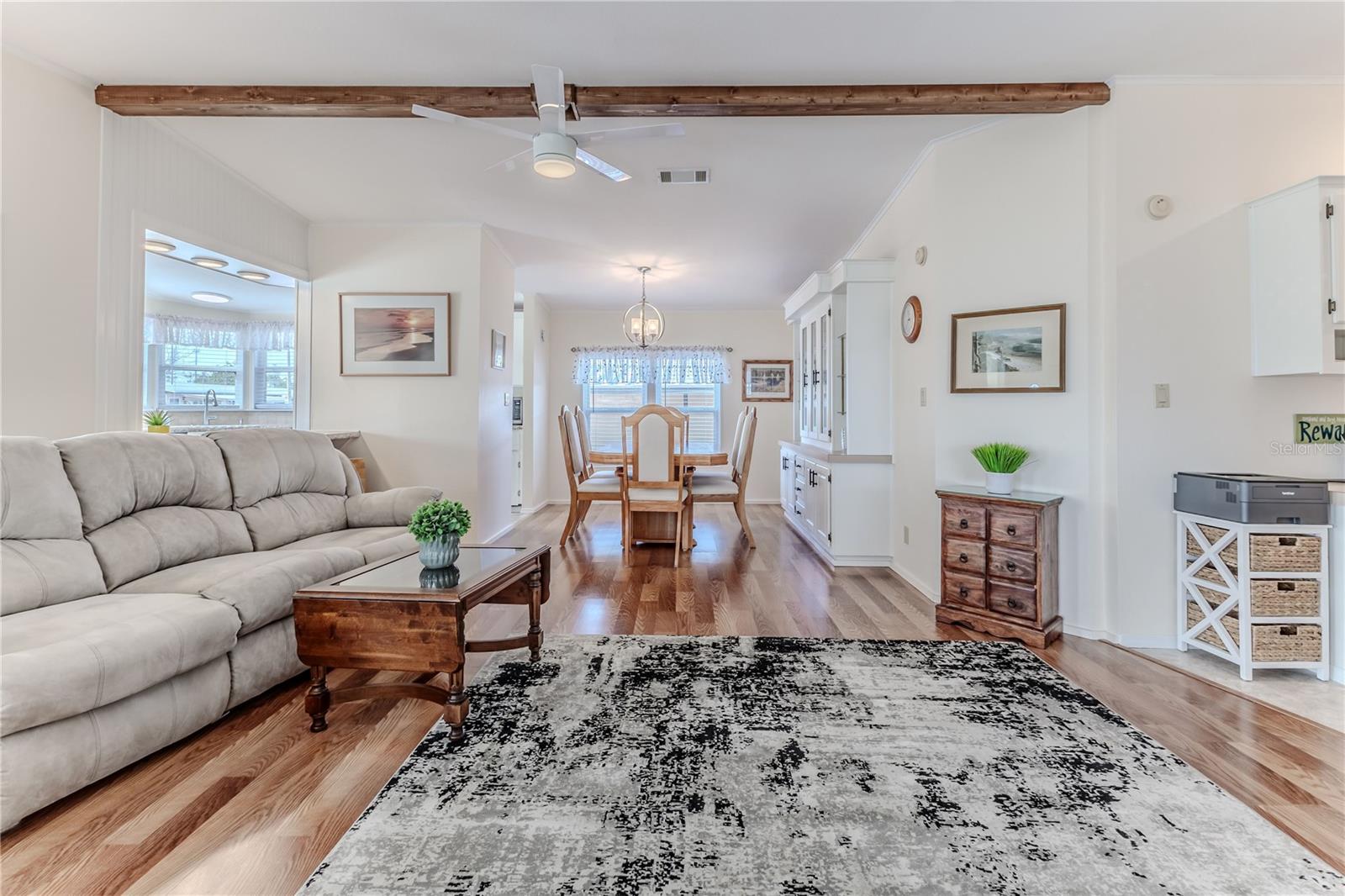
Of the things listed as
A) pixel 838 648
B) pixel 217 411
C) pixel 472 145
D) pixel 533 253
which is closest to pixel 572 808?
pixel 838 648

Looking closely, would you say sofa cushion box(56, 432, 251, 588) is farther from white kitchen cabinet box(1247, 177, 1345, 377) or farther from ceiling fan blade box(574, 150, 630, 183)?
white kitchen cabinet box(1247, 177, 1345, 377)

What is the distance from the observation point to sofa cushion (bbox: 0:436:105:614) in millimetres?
1851

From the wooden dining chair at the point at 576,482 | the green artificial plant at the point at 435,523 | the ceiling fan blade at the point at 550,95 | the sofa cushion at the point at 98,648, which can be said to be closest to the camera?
the sofa cushion at the point at 98,648

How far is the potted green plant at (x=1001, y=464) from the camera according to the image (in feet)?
9.26

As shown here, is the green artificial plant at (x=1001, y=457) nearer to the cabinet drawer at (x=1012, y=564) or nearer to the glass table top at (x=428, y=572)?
the cabinet drawer at (x=1012, y=564)

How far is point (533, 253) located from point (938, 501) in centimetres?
400

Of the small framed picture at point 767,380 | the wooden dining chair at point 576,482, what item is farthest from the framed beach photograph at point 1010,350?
the small framed picture at point 767,380

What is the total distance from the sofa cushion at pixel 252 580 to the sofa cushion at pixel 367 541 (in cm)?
22

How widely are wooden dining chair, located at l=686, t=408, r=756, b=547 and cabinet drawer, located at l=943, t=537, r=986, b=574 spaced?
1944mm

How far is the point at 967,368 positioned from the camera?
10.4 ft

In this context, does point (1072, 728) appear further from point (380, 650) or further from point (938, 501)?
point (380, 650)

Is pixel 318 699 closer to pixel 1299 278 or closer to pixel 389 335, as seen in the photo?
pixel 389 335

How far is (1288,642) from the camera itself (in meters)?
2.30

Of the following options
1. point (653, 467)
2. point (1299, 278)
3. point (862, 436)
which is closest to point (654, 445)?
point (653, 467)
